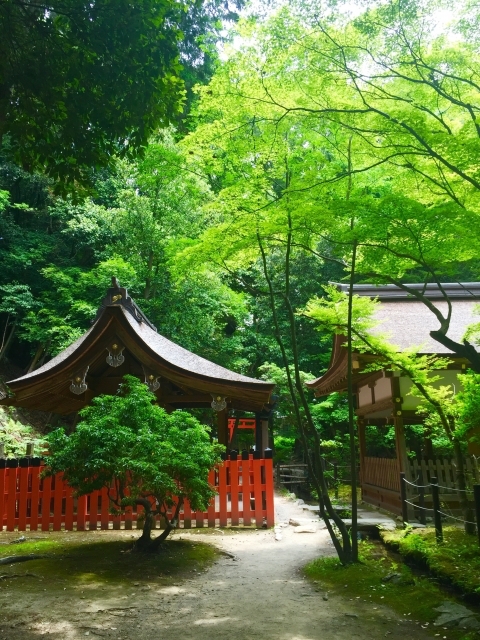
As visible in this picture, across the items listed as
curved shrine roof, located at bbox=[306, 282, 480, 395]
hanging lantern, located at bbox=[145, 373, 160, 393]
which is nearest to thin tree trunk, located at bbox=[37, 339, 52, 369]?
curved shrine roof, located at bbox=[306, 282, 480, 395]

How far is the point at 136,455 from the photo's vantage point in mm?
6023

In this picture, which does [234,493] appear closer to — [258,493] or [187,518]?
[258,493]

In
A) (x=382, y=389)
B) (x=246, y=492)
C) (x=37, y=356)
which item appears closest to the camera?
(x=246, y=492)

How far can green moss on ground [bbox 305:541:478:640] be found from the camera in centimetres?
434

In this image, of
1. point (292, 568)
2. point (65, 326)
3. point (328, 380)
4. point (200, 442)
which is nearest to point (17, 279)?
point (65, 326)

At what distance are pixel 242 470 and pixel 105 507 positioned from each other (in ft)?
7.52

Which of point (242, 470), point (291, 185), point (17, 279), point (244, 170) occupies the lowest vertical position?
point (242, 470)

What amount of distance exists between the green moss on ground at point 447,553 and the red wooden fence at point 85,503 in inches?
83.9

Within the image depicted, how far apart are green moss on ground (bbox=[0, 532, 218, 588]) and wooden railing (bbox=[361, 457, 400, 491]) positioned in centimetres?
469

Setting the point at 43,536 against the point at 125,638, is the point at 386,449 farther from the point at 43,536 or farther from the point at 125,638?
the point at 125,638

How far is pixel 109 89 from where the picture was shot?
14.9ft

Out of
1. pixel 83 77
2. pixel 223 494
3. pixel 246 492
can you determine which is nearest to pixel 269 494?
pixel 246 492

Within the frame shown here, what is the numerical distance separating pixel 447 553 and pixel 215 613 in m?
2.97

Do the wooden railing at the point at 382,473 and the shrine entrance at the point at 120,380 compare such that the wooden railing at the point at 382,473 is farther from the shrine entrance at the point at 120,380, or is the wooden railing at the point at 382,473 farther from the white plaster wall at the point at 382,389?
the shrine entrance at the point at 120,380
